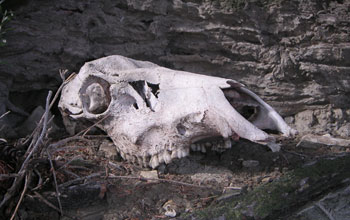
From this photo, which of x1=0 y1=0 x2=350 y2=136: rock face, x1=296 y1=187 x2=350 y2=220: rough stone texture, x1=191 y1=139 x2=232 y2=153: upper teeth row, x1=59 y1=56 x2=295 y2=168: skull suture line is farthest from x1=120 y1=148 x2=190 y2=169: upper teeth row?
x1=0 y1=0 x2=350 y2=136: rock face

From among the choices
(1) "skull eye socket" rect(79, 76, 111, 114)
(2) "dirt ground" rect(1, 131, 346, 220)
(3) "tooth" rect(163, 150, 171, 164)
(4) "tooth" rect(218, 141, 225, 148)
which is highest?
(1) "skull eye socket" rect(79, 76, 111, 114)

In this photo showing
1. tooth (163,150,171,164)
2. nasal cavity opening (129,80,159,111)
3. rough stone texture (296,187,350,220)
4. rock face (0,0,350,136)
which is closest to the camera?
rough stone texture (296,187,350,220)

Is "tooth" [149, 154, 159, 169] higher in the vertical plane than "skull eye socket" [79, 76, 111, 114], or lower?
lower

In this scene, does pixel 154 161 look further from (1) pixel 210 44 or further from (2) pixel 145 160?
(1) pixel 210 44

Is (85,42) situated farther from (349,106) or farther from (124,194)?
(349,106)

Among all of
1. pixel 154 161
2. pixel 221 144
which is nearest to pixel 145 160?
pixel 154 161

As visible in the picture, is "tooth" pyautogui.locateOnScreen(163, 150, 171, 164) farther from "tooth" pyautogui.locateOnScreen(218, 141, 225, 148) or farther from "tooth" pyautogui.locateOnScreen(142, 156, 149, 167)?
"tooth" pyautogui.locateOnScreen(218, 141, 225, 148)

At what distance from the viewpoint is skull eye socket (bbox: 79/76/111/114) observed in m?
2.43

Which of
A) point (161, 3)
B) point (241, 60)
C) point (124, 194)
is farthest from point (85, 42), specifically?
point (124, 194)

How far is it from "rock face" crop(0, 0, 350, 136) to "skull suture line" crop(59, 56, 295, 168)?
1.76ft

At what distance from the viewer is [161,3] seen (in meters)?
3.01

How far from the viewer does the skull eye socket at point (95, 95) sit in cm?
243

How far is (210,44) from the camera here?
121 inches

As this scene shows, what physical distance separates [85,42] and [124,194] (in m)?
1.42
